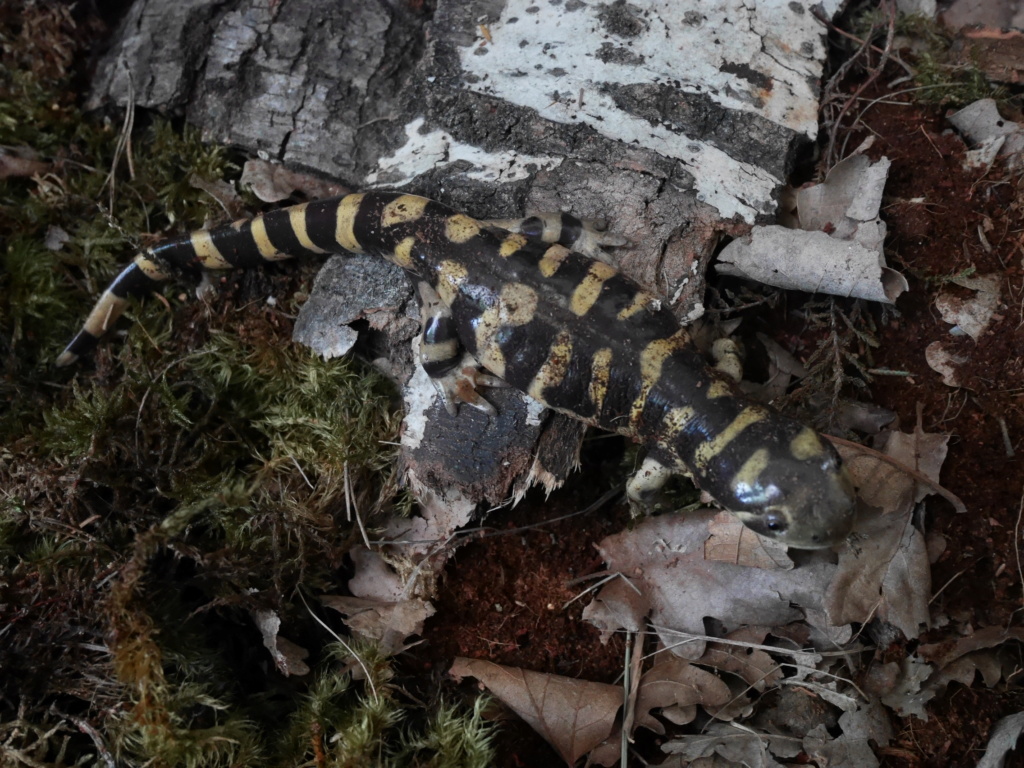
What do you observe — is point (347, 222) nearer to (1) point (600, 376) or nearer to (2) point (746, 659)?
(1) point (600, 376)

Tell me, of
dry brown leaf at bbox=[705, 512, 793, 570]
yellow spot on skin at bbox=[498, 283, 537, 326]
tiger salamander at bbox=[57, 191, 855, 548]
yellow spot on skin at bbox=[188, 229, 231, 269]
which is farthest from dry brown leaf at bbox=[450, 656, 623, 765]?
yellow spot on skin at bbox=[188, 229, 231, 269]

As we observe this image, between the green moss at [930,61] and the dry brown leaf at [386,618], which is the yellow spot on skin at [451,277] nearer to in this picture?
the dry brown leaf at [386,618]

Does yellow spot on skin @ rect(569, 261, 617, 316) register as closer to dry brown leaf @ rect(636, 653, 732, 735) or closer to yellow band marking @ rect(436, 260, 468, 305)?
yellow band marking @ rect(436, 260, 468, 305)

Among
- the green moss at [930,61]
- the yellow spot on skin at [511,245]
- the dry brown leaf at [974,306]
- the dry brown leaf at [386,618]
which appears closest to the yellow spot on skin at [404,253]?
the yellow spot on skin at [511,245]

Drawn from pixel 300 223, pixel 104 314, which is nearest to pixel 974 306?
pixel 300 223

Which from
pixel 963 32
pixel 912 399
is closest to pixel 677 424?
pixel 912 399

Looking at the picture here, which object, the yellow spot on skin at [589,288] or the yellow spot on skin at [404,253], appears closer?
the yellow spot on skin at [589,288]

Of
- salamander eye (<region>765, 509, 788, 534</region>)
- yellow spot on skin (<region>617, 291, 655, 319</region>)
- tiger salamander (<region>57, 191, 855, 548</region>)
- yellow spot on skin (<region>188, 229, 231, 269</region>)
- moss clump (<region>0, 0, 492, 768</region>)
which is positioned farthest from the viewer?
yellow spot on skin (<region>188, 229, 231, 269</region>)

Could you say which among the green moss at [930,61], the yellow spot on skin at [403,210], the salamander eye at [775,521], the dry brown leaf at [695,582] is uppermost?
Answer: the green moss at [930,61]
